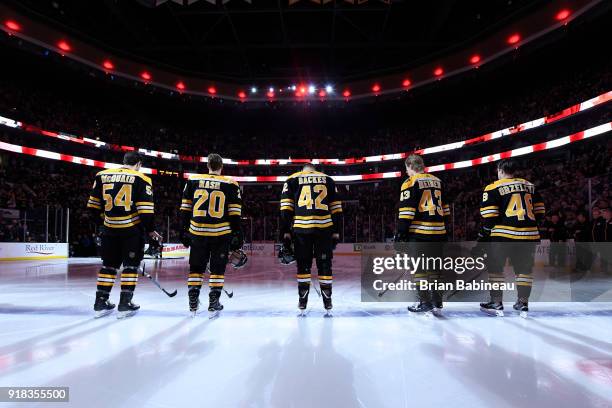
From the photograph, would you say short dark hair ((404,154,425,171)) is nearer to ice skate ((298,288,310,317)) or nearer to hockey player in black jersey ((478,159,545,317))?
hockey player in black jersey ((478,159,545,317))

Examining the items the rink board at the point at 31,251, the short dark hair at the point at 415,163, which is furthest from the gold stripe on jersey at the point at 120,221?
the rink board at the point at 31,251

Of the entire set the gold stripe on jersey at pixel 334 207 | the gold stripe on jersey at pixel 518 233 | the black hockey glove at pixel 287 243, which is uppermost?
the gold stripe on jersey at pixel 334 207

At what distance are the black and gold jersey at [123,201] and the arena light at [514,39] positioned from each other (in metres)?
23.0

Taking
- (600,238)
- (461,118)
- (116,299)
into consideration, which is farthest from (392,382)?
(461,118)

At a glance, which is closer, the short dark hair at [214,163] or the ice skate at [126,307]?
the ice skate at [126,307]

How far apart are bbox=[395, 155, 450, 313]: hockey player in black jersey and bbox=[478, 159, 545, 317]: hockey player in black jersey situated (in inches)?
24.9

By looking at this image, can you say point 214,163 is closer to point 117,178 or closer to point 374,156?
point 117,178

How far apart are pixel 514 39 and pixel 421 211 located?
2158cm

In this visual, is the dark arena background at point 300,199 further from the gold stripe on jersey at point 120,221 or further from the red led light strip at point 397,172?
the red led light strip at point 397,172

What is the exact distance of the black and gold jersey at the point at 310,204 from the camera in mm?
4242

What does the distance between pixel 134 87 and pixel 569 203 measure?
25.8m

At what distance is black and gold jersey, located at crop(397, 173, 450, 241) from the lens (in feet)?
13.8

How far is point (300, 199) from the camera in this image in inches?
171

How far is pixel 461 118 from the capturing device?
28.2 meters
